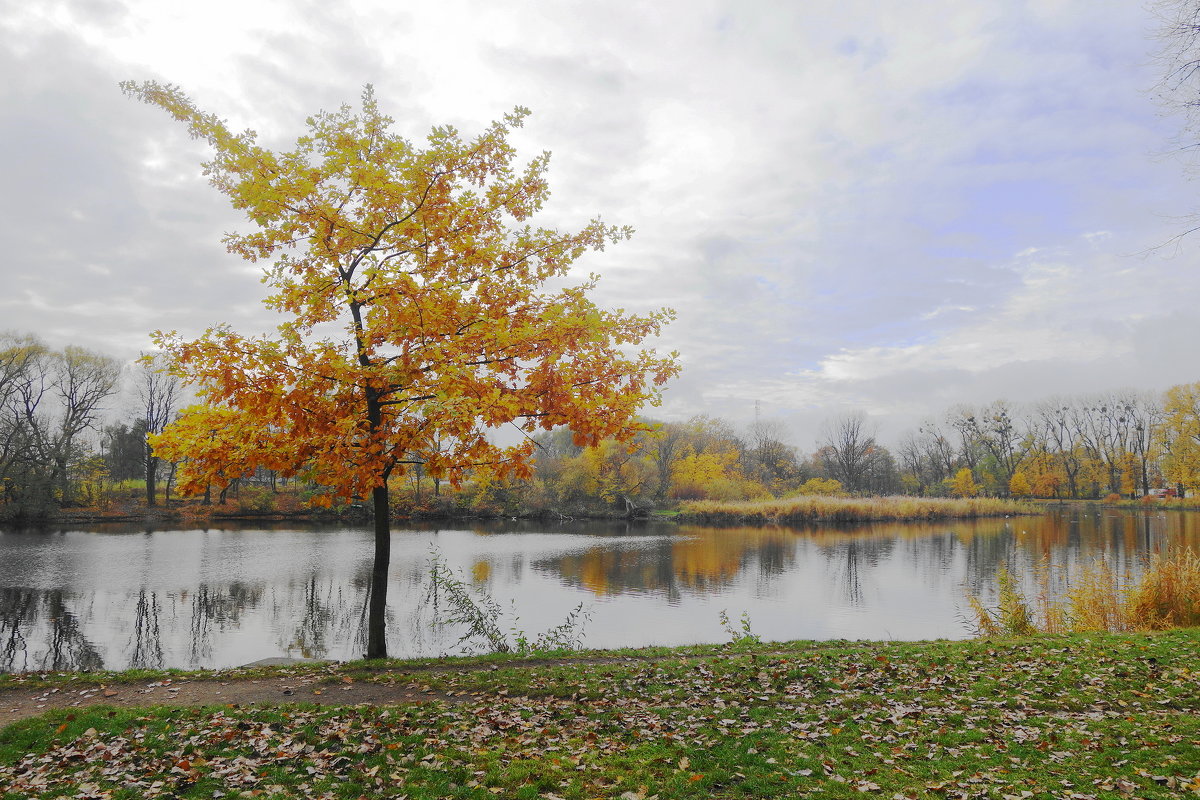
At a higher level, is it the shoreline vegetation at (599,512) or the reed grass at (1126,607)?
the reed grass at (1126,607)

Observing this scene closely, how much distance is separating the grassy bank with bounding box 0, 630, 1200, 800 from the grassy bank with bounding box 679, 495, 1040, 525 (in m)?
39.1

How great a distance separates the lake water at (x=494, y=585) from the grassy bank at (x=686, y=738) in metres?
6.43

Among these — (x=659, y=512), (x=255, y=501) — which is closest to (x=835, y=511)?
(x=659, y=512)

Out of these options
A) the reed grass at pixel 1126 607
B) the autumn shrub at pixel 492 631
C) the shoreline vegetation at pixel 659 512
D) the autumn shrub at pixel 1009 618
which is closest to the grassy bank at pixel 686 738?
the autumn shrub at pixel 492 631

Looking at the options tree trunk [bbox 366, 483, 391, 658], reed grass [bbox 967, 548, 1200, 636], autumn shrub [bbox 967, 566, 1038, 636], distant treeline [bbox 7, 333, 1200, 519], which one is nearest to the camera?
tree trunk [bbox 366, 483, 391, 658]

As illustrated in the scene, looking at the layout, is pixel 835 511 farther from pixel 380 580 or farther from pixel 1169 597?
pixel 380 580

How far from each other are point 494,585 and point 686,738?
16.4 meters

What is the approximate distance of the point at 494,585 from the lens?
2203 cm

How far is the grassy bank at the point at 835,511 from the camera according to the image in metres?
47.0

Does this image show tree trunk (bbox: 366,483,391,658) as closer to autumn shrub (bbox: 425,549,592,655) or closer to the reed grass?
autumn shrub (bbox: 425,549,592,655)

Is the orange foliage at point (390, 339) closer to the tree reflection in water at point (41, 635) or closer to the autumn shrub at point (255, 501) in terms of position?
the tree reflection in water at point (41, 635)

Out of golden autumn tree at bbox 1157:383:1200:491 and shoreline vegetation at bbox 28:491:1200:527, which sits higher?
golden autumn tree at bbox 1157:383:1200:491

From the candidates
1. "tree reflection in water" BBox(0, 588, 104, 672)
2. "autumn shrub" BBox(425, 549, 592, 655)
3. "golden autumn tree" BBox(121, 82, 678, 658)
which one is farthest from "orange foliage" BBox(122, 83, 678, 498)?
"tree reflection in water" BBox(0, 588, 104, 672)

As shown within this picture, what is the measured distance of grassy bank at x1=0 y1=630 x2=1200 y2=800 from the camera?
17.5 feet
